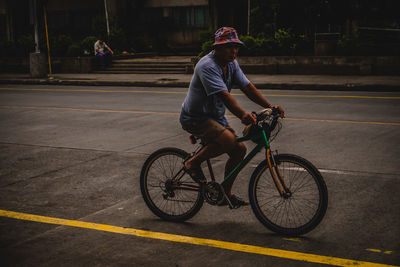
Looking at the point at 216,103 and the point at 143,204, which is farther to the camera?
the point at 143,204

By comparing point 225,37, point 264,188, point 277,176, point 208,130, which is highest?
point 225,37

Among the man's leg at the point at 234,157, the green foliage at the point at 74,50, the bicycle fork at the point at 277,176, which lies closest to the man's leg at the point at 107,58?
the green foliage at the point at 74,50

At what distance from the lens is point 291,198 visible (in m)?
4.89

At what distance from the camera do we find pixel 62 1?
40.1 metres

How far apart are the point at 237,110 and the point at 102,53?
23.6m

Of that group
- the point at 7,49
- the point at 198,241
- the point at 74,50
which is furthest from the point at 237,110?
the point at 7,49

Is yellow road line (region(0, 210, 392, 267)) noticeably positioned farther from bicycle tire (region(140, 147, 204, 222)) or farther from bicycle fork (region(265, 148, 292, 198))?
bicycle fork (region(265, 148, 292, 198))

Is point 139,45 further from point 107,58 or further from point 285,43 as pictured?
point 285,43

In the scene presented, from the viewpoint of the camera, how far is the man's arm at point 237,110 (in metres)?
4.52

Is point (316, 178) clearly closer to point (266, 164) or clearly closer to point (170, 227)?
point (266, 164)

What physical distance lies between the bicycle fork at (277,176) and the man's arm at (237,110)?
13.7 inches

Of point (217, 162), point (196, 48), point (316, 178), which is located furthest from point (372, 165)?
point (196, 48)

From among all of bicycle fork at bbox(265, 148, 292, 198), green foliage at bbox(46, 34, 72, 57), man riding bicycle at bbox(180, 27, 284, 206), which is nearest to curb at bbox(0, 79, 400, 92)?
green foliage at bbox(46, 34, 72, 57)

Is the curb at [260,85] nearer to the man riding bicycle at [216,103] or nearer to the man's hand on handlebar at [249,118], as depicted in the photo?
the man riding bicycle at [216,103]
